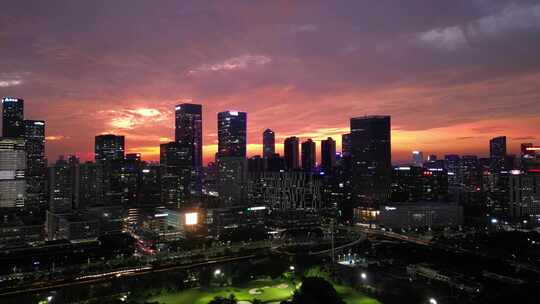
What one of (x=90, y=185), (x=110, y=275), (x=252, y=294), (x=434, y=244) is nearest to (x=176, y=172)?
(x=90, y=185)

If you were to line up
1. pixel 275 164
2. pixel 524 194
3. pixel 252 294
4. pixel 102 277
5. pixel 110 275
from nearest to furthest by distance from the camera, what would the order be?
pixel 252 294 < pixel 102 277 < pixel 110 275 < pixel 524 194 < pixel 275 164

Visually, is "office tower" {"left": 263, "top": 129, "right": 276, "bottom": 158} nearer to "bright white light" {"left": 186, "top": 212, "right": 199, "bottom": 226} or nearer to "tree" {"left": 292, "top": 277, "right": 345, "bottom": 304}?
"bright white light" {"left": 186, "top": 212, "right": 199, "bottom": 226}

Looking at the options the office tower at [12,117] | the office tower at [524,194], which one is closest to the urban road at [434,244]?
the office tower at [524,194]

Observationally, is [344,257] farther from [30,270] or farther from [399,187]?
[399,187]

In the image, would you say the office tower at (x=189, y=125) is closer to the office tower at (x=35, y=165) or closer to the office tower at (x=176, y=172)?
the office tower at (x=176, y=172)

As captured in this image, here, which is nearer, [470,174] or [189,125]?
[470,174]

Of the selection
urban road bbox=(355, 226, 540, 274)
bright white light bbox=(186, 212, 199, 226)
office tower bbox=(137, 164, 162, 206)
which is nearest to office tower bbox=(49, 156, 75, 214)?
office tower bbox=(137, 164, 162, 206)

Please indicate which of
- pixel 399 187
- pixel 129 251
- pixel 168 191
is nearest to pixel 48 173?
pixel 168 191

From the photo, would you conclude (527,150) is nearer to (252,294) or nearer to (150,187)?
(252,294)
